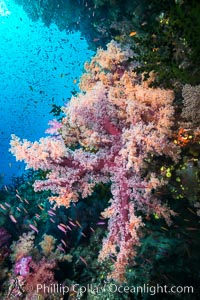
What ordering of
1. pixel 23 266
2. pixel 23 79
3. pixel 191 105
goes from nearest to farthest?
pixel 191 105 < pixel 23 266 < pixel 23 79

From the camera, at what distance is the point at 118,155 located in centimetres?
298

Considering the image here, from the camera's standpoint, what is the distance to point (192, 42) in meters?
2.51

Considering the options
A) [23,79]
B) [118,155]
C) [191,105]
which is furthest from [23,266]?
[23,79]

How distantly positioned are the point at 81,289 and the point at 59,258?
987mm

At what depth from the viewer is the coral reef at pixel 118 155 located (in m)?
2.74

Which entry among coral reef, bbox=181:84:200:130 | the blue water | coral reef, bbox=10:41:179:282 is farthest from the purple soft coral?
the blue water

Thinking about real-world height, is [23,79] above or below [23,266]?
above

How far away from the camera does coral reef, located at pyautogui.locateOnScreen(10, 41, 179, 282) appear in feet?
8.98

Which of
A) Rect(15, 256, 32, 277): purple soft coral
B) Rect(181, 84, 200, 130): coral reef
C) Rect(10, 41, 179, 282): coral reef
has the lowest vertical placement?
Rect(15, 256, 32, 277): purple soft coral

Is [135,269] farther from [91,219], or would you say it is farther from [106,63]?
[106,63]

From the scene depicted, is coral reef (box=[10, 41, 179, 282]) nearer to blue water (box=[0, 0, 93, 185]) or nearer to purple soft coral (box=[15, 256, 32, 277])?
purple soft coral (box=[15, 256, 32, 277])

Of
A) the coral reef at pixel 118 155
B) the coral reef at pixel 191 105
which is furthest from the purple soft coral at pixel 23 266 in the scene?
the coral reef at pixel 191 105

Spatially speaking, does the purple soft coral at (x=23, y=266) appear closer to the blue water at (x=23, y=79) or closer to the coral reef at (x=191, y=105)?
the coral reef at (x=191, y=105)

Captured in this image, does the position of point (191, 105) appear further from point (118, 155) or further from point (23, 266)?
point (23, 266)
